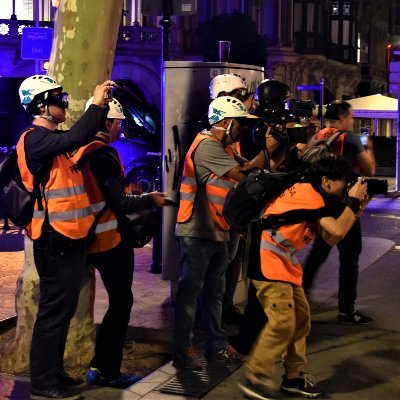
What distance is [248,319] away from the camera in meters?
5.70

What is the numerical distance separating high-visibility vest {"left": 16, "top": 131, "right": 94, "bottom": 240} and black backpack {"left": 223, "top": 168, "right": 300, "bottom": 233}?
0.89 m

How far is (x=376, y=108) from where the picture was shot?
3503 cm

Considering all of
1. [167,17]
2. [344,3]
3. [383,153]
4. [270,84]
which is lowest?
[383,153]

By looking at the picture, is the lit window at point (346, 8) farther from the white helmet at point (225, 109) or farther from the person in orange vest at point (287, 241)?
the person in orange vest at point (287, 241)

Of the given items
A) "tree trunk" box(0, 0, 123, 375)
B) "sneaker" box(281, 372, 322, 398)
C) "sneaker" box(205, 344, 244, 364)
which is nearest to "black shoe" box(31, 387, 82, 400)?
"tree trunk" box(0, 0, 123, 375)

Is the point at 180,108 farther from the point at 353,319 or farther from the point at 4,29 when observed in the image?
the point at 4,29

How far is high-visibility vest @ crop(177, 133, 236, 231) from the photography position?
20.0 feet

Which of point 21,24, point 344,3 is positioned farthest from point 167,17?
point 344,3

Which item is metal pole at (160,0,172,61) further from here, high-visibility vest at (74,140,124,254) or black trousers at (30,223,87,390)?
black trousers at (30,223,87,390)

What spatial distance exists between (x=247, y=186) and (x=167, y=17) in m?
4.94

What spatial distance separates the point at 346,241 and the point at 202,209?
1879 millimetres

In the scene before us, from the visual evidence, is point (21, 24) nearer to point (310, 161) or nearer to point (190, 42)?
point (190, 42)

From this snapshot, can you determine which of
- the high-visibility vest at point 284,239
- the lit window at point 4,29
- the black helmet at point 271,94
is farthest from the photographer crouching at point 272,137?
the lit window at point 4,29

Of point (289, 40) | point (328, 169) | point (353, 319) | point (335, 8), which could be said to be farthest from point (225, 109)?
point (335, 8)
